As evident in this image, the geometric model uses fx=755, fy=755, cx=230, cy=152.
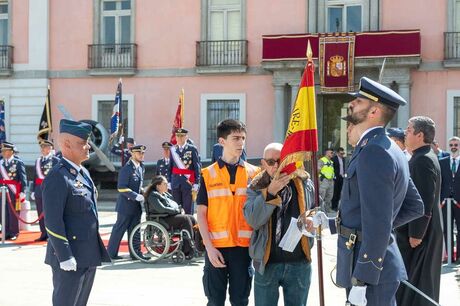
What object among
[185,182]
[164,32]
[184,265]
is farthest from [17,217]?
[164,32]

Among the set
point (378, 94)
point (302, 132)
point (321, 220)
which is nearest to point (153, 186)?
point (302, 132)

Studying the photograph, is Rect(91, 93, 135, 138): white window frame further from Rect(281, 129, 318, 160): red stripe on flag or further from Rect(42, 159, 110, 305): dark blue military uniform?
Rect(281, 129, 318, 160): red stripe on flag

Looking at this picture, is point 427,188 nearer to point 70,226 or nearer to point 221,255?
point 221,255

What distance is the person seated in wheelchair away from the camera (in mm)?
11484

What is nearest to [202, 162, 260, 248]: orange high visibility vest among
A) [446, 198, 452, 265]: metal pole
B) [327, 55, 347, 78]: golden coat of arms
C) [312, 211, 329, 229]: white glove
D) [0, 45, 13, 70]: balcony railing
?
[312, 211, 329, 229]: white glove

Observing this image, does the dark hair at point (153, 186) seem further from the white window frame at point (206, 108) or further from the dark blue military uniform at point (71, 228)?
the white window frame at point (206, 108)

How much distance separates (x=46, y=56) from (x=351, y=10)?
37.4ft

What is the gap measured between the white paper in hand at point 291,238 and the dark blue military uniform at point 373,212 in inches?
28.3

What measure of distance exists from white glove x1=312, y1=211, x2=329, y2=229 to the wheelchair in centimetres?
633

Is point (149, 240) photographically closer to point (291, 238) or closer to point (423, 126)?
point (423, 126)

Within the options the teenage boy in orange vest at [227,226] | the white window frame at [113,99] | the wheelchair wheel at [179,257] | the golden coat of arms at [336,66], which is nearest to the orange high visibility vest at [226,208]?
the teenage boy in orange vest at [227,226]

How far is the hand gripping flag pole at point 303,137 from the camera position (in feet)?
18.5

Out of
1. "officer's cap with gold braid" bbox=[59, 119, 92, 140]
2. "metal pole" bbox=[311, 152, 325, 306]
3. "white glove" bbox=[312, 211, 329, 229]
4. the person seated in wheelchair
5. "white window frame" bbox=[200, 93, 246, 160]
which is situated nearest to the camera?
→ "white glove" bbox=[312, 211, 329, 229]

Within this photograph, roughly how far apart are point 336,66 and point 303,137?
63.1 feet
